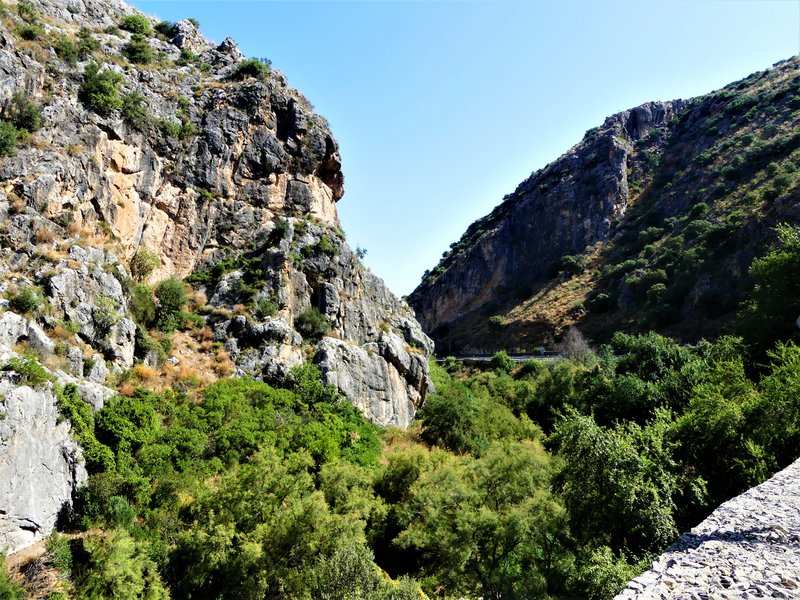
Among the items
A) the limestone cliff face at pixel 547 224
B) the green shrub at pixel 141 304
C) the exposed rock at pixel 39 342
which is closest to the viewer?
the exposed rock at pixel 39 342

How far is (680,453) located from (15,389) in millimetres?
23908

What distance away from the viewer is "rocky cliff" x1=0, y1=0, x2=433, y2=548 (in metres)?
20.3

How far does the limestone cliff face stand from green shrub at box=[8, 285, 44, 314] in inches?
2716

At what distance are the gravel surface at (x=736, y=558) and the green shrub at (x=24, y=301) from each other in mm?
24331

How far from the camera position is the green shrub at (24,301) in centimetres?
1994

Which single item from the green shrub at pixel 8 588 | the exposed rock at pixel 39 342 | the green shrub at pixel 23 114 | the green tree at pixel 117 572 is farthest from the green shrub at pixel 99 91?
the green shrub at pixel 8 588

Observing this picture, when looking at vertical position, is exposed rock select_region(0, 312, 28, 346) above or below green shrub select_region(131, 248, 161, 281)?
below

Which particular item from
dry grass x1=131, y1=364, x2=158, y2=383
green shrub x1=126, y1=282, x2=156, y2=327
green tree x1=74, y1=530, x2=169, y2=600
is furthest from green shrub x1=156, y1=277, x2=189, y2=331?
green tree x1=74, y1=530, x2=169, y2=600

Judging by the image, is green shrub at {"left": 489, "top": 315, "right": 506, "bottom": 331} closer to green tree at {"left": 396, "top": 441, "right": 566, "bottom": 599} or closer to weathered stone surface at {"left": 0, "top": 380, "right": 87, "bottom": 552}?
green tree at {"left": 396, "top": 441, "right": 566, "bottom": 599}

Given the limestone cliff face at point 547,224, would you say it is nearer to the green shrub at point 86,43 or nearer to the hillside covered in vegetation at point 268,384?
the hillside covered in vegetation at point 268,384

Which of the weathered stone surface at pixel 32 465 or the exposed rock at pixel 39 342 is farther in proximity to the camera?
the exposed rock at pixel 39 342

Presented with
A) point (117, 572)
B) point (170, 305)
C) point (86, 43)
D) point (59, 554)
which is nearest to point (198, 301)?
point (170, 305)

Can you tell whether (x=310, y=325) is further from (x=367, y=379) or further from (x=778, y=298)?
(x=778, y=298)

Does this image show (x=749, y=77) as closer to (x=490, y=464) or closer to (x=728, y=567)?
(x=490, y=464)
